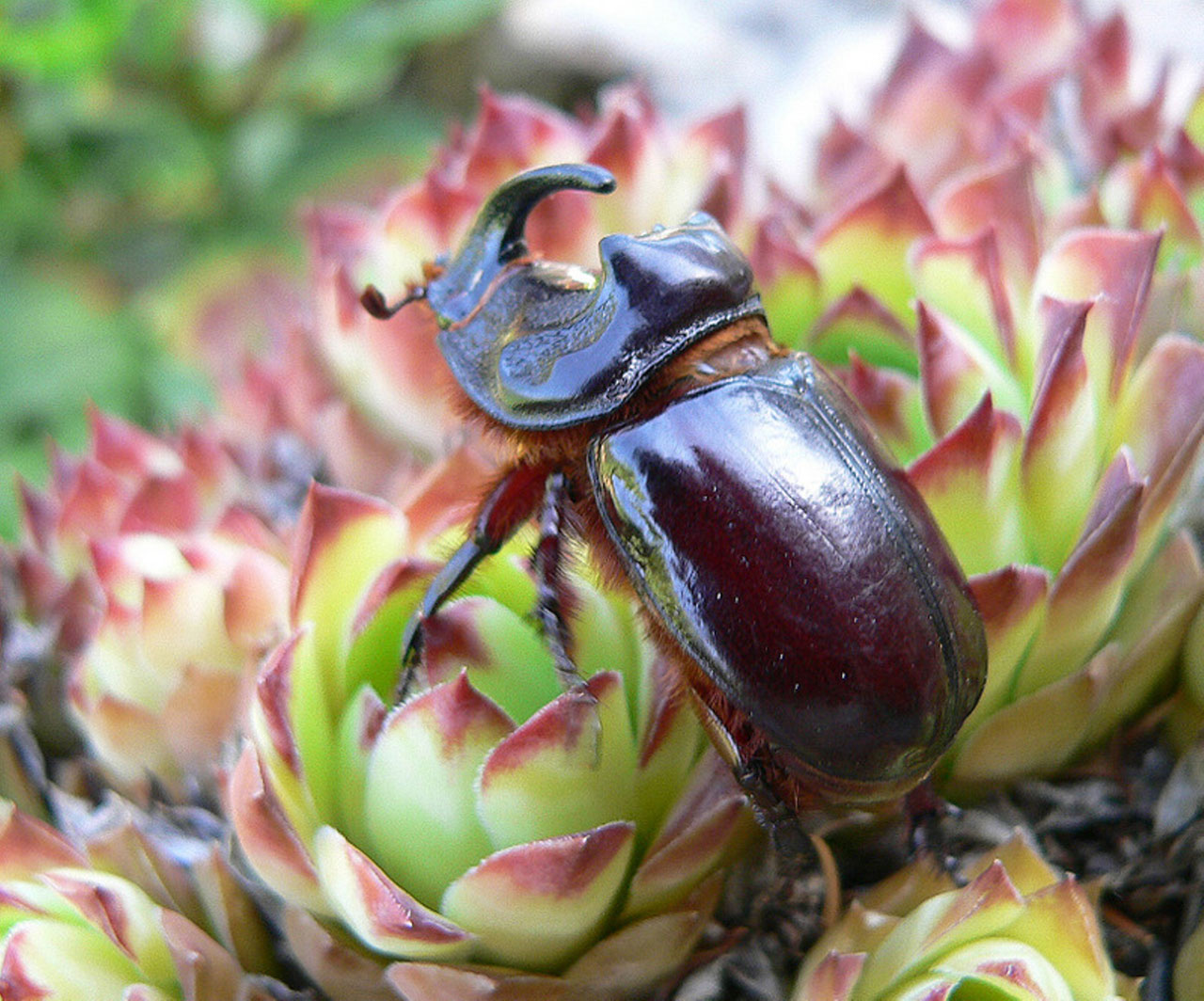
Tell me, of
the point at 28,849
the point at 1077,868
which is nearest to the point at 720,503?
the point at 1077,868

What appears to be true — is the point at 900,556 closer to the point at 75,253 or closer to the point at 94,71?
the point at 94,71

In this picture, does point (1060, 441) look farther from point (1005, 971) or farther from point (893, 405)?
point (1005, 971)

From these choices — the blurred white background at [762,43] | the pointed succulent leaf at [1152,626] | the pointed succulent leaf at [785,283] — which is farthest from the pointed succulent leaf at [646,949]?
the blurred white background at [762,43]

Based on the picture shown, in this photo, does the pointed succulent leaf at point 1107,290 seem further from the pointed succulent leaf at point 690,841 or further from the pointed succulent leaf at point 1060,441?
the pointed succulent leaf at point 690,841

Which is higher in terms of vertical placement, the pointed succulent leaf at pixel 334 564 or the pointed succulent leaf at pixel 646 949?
the pointed succulent leaf at pixel 334 564

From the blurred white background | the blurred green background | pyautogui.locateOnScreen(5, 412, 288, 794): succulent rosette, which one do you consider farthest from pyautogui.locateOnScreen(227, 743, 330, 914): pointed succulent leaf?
the blurred white background

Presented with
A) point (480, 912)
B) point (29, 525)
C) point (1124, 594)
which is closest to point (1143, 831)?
point (1124, 594)

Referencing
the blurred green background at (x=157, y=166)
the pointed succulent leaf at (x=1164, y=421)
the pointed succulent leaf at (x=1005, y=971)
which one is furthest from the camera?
the blurred green background at (x=157, y=166)
